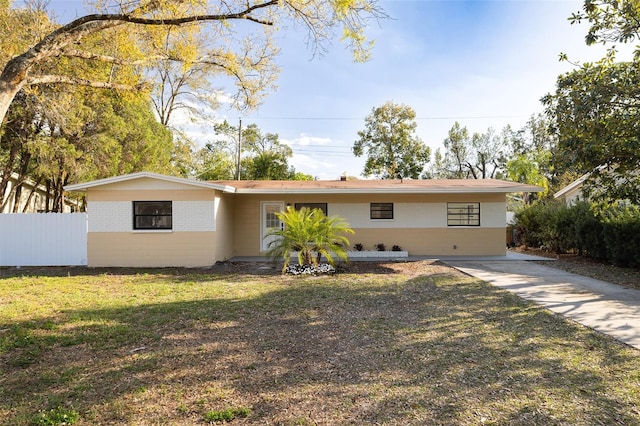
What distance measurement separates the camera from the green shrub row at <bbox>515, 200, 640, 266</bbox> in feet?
36.2

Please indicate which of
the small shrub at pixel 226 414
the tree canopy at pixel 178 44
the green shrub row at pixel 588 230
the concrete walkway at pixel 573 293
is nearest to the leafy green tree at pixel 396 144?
the green shrub row at pixel 588 230

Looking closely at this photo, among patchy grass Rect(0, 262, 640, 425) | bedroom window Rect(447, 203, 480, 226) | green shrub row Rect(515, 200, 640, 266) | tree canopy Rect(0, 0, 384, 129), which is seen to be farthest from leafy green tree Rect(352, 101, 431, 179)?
patchy grass Rect(0, 262, 640, 425)

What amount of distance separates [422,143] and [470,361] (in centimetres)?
3058

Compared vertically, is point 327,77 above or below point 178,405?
above

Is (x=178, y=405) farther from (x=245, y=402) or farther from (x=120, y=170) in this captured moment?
(x=120, y=170)

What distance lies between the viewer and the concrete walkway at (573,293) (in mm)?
5582

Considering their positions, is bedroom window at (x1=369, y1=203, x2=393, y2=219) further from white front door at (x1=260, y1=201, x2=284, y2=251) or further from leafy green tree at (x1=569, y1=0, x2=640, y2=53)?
leafy green tree at (x1=569, y1=0, x2=640, y2=53)

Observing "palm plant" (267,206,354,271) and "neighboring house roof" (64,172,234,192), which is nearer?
"palm plant" (267,206,354,271)

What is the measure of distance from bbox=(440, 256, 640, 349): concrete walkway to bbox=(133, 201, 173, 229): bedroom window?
30.9 ft

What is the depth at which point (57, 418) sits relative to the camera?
302cm

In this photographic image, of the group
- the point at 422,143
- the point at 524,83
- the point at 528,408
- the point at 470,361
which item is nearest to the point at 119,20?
the point at 470,361

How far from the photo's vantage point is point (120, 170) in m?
18.9

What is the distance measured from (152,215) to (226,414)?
10.5 meters

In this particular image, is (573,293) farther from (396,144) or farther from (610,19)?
(396,144)
